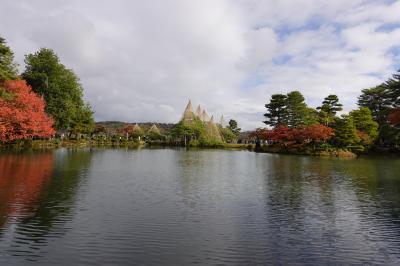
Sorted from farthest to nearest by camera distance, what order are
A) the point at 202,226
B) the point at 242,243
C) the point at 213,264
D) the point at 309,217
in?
the point at 309,217 < the point at 202,226 < the point at 242,243 < the point at 213,264

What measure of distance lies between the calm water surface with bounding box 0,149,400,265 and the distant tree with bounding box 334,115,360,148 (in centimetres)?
3256

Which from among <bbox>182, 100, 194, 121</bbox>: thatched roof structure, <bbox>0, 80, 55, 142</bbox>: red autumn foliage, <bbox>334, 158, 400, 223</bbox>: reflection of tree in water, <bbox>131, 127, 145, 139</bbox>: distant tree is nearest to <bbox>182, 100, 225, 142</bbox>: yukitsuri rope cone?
<bbox>182, 100, 194, 121</bbox>: thatched roof structure

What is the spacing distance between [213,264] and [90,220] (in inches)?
197

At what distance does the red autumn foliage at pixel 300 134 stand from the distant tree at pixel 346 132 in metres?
1.26

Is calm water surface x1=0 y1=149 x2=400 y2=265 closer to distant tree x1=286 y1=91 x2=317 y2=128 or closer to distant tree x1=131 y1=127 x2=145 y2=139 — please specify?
distant tree x1=286 y1=91 x2=317 y2=128

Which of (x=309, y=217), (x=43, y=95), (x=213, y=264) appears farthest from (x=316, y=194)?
(x=43, y=95)

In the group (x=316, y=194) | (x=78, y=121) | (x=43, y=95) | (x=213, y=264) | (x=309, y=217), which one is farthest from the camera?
(x=78, y=121)

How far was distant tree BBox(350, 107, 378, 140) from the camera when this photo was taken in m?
54.1

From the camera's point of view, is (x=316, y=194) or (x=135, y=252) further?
(x=316, y=194)

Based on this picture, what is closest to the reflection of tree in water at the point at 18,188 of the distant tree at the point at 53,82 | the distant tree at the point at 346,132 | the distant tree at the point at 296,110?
the distant tree at the point at 53,82

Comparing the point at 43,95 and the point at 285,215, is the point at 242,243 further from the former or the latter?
the point at 43,95

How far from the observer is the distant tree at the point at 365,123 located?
54094 millimetres

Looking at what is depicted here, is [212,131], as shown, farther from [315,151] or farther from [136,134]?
[315,151]

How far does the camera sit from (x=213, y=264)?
7680mm
